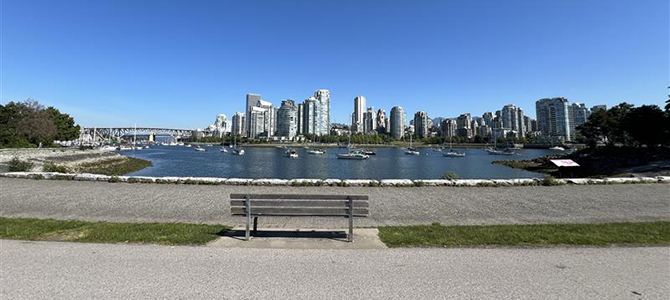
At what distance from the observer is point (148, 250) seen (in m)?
5.20

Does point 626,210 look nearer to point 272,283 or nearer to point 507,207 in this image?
point 507,207

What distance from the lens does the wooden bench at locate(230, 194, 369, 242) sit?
605cm

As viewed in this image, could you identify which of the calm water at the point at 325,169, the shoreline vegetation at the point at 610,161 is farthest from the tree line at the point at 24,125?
the shoreline vegetation at the point at 610,161

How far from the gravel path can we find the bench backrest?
58.5 inches

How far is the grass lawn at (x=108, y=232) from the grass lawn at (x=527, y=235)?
3.90 metres

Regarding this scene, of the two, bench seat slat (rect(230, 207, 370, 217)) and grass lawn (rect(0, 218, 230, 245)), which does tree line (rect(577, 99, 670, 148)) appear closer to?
bench seat slat (rect(230, 207, 370, 217))

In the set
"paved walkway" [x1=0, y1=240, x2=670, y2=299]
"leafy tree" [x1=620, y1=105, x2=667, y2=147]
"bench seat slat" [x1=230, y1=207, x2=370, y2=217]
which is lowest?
"paved walkway" [x1=0, y1=240, x2=670, y2=299]

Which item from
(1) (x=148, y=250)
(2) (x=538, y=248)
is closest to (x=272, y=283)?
(1) (x=148, y=250)

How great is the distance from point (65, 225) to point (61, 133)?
98.4 m

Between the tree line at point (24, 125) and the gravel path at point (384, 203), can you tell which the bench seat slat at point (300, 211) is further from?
the tree line at point (24, 125)

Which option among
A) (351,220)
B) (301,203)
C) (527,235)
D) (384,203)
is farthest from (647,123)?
(301,203)

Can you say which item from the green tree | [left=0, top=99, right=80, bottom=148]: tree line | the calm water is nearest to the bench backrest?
the calm water

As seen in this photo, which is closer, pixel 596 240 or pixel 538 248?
pixel 538 248

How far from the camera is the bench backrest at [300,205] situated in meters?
6.05
